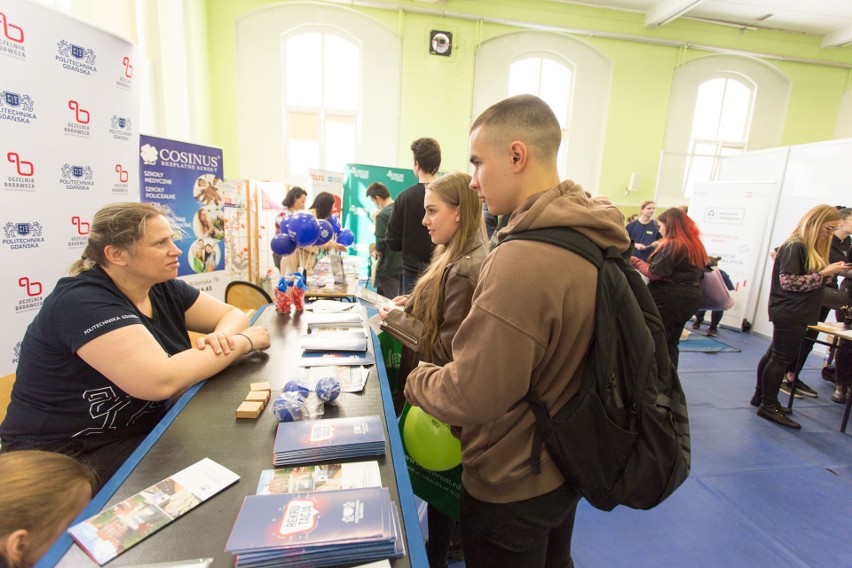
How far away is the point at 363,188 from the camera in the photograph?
6.03 m

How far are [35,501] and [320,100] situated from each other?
7068mm

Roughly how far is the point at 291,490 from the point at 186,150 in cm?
303

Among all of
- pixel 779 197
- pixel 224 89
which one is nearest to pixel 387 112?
pixel 224 89

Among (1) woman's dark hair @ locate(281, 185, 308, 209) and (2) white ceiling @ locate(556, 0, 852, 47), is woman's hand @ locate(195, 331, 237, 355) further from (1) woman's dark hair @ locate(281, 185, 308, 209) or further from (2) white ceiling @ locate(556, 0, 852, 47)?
(2) white ceiling @ locate(556, 0, 852, 47)

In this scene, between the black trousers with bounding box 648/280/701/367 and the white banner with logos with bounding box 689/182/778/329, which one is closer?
the black trousers with bounding box 648/280/701/367

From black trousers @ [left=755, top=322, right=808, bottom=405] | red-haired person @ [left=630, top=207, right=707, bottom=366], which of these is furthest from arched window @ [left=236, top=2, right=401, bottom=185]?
black trousers @ [left=755, top=322, right=808, bottom=405]

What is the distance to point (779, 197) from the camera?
532cm

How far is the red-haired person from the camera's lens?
298cm

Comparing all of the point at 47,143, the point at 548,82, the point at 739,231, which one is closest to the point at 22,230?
the point at 47,143

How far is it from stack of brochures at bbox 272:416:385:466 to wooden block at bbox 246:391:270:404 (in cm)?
16

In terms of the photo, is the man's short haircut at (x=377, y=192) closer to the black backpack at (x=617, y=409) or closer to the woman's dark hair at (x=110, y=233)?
the woman's dark hair at (x=110, y=233)

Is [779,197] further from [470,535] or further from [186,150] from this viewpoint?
[186,150]

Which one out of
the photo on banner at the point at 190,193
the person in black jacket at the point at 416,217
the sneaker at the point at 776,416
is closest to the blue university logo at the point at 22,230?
the photo on banner at the point at 190,193

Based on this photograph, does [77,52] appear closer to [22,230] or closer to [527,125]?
[22,230]
